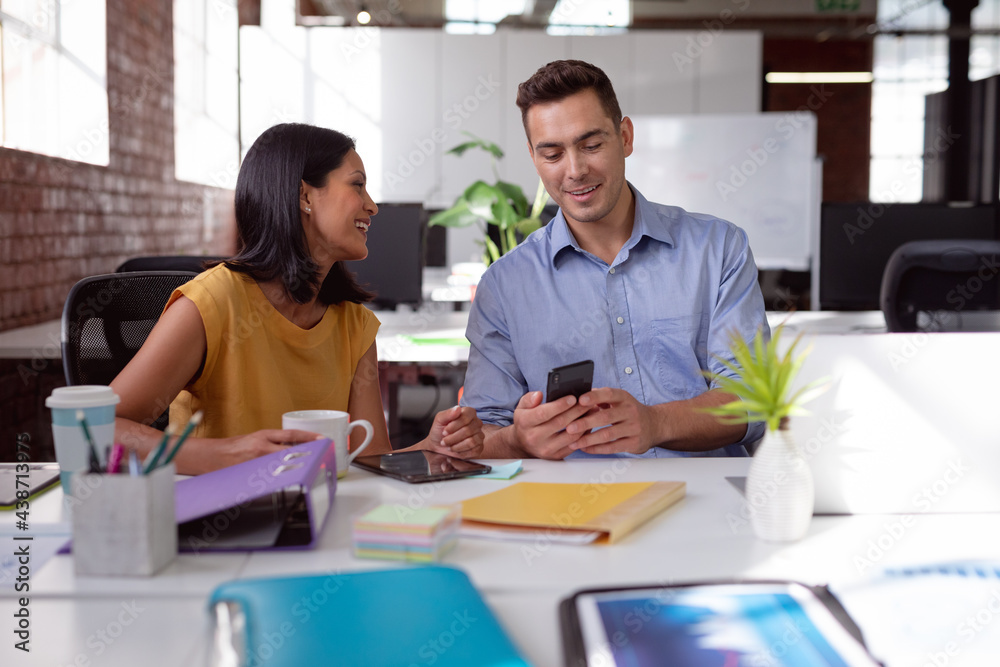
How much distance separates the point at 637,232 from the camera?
1701mm

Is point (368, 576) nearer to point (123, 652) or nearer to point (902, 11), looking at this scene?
point (123, 652)

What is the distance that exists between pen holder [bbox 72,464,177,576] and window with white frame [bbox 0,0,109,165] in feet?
8.28

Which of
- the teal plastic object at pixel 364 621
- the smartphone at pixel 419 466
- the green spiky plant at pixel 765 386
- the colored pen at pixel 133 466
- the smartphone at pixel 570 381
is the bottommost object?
the teal plastic object at pixel 364 621

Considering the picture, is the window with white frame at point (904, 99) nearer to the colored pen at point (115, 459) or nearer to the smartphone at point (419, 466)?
the smartphone at point (419, 466)

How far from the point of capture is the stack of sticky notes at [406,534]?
2.77ft

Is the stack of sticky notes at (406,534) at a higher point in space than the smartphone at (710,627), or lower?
higher

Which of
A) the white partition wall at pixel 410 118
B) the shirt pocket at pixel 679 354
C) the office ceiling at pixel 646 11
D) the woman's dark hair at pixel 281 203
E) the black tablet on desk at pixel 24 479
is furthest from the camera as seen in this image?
the office ceiling at pixel 646 11

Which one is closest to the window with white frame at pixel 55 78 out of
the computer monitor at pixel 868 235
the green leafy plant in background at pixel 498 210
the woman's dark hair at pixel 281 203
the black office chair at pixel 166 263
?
the black office chair at pixel 166 263

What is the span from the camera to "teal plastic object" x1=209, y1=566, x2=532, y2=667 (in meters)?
0.64

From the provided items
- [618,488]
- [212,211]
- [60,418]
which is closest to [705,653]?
[618,488]

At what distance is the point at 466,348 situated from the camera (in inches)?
101

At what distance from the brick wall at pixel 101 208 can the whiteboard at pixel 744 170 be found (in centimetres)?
351

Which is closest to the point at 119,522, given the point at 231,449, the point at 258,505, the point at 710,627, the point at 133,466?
the point at 133,466

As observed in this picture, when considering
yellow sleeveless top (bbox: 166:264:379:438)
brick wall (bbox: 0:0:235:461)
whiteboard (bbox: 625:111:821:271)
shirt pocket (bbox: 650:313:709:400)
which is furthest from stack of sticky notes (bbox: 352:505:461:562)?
whiteboard (bbox: 625:111:821:271)
